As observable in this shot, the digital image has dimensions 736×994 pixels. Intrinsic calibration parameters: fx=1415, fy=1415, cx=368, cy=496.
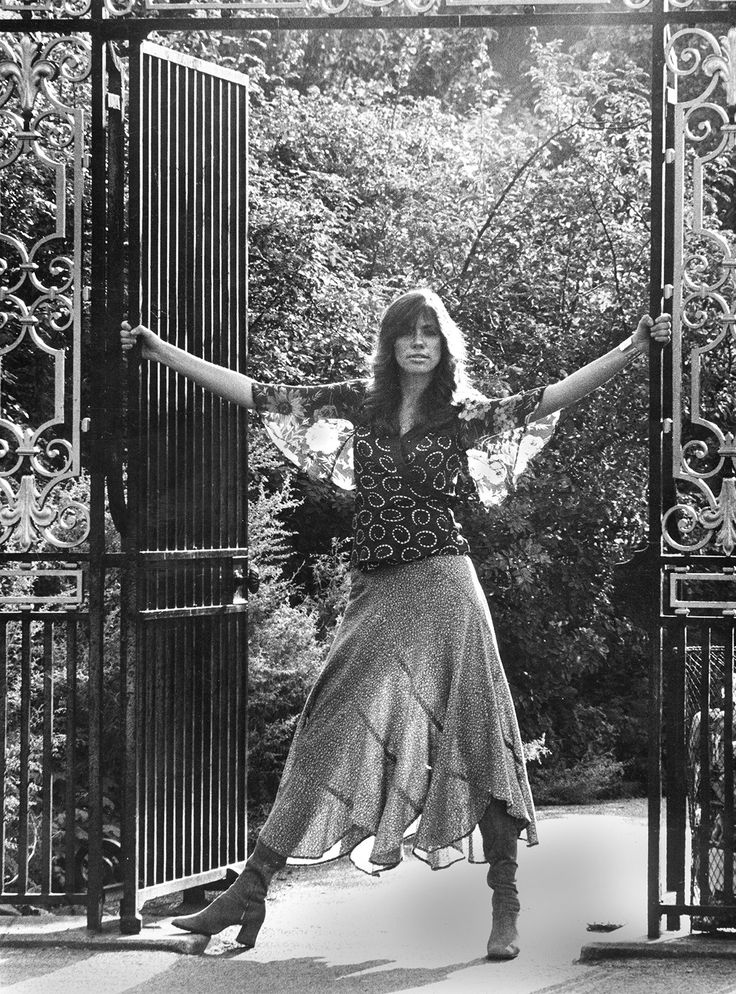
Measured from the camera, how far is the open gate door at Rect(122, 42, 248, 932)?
16.4ft

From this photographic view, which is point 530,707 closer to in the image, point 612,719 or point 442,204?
point 612,719

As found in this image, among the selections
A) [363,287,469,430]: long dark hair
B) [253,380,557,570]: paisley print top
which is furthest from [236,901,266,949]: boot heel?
[363,287,469,430]: long dark hair

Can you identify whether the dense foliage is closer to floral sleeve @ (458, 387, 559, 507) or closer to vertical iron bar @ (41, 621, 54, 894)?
vertical iron bar @ (41, 621, 54, 894)

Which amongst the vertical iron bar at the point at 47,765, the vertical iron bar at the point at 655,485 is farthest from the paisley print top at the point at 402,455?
the vertical iron bar at the point at 47,765

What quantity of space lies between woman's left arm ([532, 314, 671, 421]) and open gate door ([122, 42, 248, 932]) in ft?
4.31

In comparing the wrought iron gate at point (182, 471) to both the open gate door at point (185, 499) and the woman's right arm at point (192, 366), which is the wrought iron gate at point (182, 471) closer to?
the open gate door at point (185, 499)

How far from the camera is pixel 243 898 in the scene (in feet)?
15.2

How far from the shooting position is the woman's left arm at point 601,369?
468cm

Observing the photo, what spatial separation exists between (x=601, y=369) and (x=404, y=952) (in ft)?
6.76

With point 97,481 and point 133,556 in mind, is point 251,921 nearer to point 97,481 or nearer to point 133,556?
point 133,556

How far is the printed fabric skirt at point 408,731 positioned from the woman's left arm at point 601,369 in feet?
2.07

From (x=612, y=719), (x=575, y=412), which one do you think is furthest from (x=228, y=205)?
(x=612, y=719)

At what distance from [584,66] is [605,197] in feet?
5.79

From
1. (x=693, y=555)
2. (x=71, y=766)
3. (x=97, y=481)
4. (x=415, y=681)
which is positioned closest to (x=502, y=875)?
(x=415, y=681)
